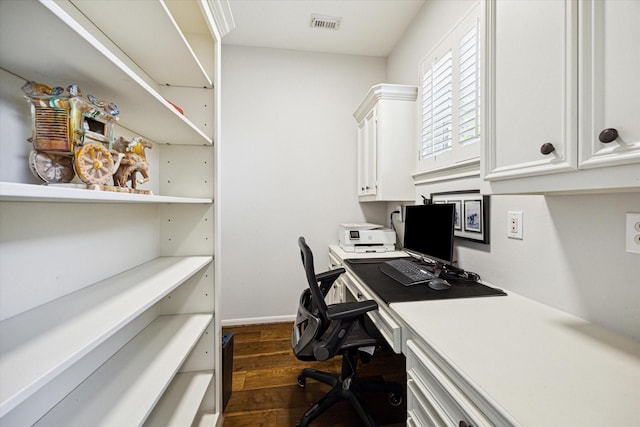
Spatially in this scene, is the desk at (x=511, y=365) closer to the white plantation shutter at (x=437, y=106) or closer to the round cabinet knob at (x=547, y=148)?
the round cabinet knob at (x=547, y=148)

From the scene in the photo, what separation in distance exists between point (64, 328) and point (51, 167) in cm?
41

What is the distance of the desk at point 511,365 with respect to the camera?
1.83 feet

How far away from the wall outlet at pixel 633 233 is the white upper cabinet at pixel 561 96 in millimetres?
318

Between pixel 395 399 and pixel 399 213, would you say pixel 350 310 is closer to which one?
pixel 395 399

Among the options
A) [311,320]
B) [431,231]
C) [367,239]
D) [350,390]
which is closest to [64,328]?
[311,320]

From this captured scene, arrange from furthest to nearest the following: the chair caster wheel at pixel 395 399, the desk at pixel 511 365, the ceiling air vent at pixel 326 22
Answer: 1. the ceiling air vent at pixel 326 22
2. the chair caster wheel at pixel 395 399
3. the desk at pixel 511 365

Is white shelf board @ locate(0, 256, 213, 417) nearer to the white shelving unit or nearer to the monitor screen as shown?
the white shelving unit

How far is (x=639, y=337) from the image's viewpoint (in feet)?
2.65

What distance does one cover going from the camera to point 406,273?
1525mm

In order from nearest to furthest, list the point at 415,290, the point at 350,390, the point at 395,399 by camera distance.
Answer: the point at 415,290 → the point at 350,390 → the point at 395,399

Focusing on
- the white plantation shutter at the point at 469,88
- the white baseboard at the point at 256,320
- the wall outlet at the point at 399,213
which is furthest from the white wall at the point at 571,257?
the white baseboard at the point at 256,320

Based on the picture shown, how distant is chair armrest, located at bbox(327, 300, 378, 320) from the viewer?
3.93 ft

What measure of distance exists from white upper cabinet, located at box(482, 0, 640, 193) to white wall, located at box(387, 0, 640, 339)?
0.23 metres

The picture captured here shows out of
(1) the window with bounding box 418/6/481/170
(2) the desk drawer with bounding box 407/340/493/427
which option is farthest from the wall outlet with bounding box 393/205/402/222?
(2) the desk drawer with bounding box 407/340/493/427
